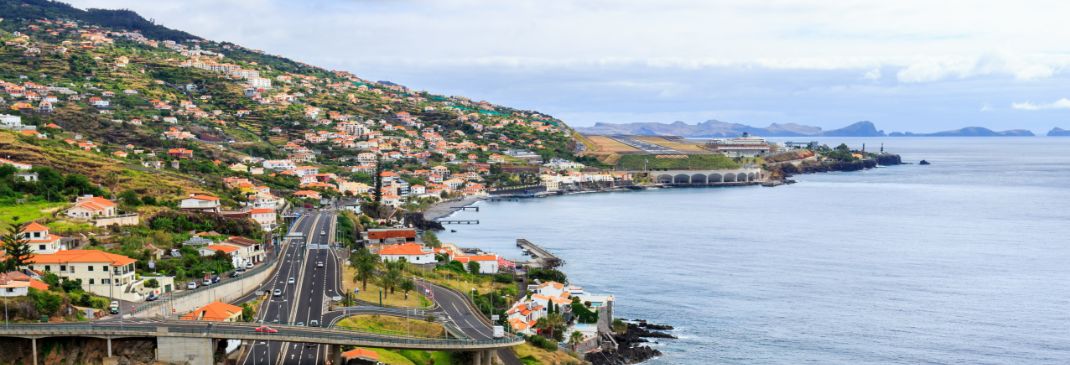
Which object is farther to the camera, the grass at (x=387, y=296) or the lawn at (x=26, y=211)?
the lawn at (x=26, y=211)

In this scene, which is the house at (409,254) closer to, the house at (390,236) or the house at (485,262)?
the house at (485,262)

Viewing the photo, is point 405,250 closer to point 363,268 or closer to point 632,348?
point 363,268

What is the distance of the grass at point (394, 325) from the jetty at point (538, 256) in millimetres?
23553

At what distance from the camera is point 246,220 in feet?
186

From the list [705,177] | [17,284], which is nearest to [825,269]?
[17,284]

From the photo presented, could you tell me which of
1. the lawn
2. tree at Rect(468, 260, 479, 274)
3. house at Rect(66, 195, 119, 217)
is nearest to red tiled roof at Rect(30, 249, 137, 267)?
the lawn

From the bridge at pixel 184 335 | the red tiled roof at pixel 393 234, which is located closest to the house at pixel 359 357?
the bridge at pixel 184 335

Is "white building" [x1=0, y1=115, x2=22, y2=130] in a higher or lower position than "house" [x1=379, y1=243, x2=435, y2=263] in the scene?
higher

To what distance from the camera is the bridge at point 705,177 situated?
152375 millimetres

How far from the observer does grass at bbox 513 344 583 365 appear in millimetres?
38156

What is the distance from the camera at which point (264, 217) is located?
61594mm

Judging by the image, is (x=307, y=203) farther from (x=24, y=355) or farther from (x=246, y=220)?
(x=24, y=355)

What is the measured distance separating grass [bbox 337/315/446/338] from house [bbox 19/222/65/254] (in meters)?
13.3

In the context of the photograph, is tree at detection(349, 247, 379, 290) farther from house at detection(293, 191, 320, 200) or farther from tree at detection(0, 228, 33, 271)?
house at detection(293, 191, 320, 200)
